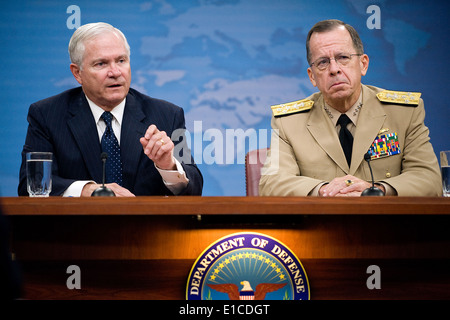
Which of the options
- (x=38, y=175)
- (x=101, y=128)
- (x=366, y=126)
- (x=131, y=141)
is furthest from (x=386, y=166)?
(x=38, y=175)

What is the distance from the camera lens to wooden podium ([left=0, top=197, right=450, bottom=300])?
53.9 inches

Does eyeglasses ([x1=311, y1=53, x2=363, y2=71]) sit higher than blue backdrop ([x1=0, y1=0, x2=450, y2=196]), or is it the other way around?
blue backdrop ([x1=0, y1=0, x2=450, y2=196])

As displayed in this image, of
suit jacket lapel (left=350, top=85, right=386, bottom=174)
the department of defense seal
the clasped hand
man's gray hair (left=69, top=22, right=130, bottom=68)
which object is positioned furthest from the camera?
man's gray hair (left=69, top=22, right=130, bottom=68)

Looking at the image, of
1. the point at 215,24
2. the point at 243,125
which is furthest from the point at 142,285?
the point at 215,24

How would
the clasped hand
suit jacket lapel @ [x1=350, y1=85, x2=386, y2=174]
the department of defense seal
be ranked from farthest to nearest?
1. suit jacket lapel @ [x1=350, y1=85, x2=386, y2=174]
2. the clasped hand
3. the department of defense seal

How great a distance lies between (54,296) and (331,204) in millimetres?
771

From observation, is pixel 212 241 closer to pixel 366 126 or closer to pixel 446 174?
pixel 446 174

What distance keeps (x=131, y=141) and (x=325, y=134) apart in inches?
34.7

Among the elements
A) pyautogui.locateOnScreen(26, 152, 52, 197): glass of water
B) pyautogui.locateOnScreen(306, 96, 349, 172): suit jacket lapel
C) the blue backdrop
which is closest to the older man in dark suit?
pyautogui.locateOnScreen(26, 152, 52, 197): glass of water

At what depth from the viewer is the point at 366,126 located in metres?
2.32

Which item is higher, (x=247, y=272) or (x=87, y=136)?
(x=87, y=136)

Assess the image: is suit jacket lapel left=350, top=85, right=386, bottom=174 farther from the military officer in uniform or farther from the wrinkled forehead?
the wrinkled forehead

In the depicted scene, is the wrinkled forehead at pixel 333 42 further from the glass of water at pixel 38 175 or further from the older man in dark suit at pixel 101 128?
the glass of water at pixel 38 175

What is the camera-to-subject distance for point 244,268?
54.0 inches
